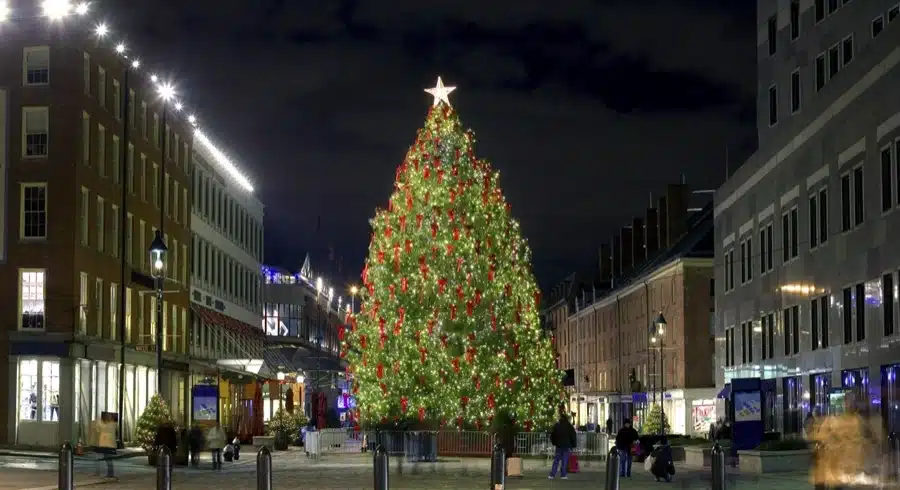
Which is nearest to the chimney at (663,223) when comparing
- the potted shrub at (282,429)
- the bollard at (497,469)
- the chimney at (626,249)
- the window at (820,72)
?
the chimney at (626,249)

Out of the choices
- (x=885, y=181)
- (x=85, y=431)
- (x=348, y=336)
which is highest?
(x=885, y=181)

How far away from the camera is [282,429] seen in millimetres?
59469

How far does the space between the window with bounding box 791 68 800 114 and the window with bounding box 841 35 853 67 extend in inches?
238

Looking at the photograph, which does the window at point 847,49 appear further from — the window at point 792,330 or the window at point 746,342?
the window at point 746,342

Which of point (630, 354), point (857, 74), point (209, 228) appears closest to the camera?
point (857, 74)

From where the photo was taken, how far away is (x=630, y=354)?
110 m

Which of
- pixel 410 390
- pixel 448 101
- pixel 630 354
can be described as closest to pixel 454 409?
pixel 410 390

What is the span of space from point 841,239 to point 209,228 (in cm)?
4040

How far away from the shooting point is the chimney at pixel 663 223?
10333 centimetres

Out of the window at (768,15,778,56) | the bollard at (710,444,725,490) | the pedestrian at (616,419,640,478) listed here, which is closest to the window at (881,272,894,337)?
the pedestrian at (616,419,640,478)

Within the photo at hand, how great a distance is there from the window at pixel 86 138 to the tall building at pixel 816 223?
25356 millimetres

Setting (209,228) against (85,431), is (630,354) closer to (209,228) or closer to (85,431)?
(209,228)

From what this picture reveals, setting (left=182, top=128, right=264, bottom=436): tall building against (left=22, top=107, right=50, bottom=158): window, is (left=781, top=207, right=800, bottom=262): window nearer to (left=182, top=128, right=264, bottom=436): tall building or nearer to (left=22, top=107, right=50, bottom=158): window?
(left=182, top=128, right=264, bottom=436): tall building

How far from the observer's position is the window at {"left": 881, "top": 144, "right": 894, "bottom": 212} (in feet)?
132
